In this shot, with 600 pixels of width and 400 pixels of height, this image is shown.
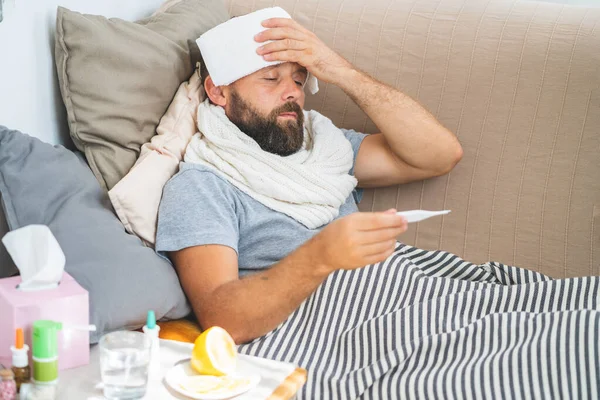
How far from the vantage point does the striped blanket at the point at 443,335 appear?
1294mm

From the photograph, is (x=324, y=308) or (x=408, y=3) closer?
(x=324, y=308)

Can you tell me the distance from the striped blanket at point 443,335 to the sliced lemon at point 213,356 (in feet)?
0.78

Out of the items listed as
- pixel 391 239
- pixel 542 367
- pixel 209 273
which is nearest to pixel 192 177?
pixel 209 273

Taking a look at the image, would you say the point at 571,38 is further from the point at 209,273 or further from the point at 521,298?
the point at 209,273

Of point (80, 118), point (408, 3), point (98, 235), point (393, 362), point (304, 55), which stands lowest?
point (393, 362)

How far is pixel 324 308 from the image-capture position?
1.60 m

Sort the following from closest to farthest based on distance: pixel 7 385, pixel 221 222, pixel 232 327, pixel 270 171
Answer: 1. pixel 7 385
2. pixel 232 327
3. pixel 221 222
4. pixel 270 171

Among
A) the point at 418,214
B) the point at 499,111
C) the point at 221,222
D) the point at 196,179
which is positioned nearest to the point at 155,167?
the point at 196,179

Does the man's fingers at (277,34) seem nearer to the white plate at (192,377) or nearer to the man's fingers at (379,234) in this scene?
the man's fingers at (379,234)

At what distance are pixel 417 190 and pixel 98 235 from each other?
857 mm

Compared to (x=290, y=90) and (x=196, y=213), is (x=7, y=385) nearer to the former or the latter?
(x=196, y=213)

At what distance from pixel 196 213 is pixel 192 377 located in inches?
18.1

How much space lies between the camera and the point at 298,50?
187 centimetres

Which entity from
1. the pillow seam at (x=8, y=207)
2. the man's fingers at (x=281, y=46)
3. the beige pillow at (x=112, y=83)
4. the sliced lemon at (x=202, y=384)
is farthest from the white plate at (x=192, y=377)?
the man's fingers at (x=281, y=46)
